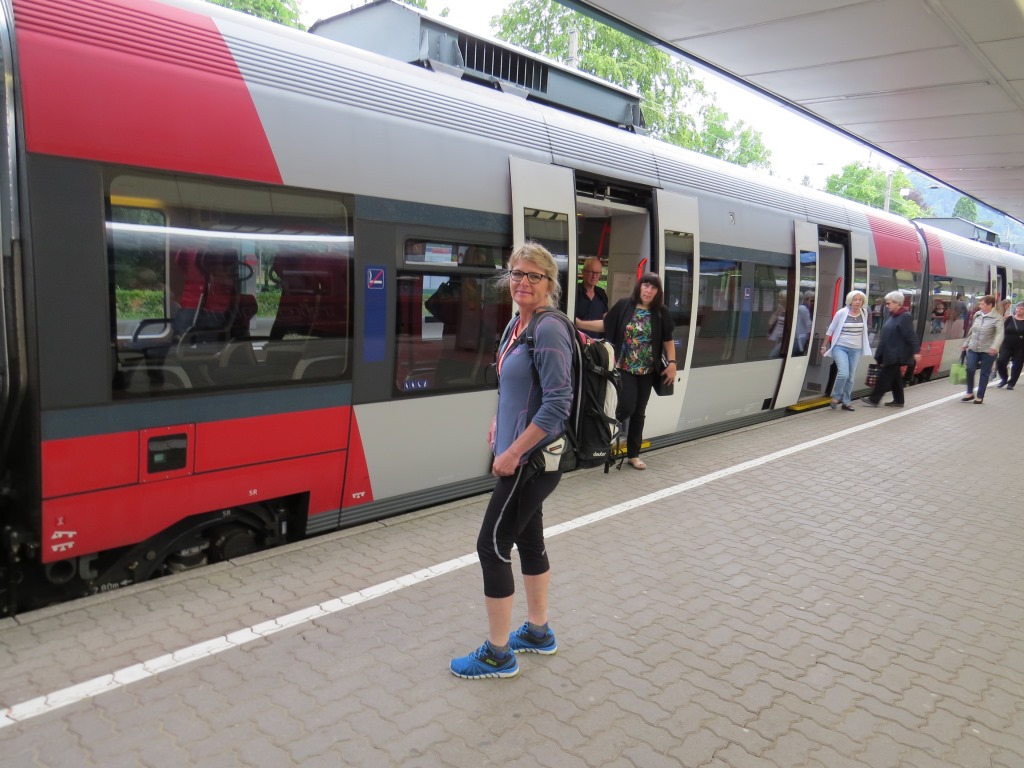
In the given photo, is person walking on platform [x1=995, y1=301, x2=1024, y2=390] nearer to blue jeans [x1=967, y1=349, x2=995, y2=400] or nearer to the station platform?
blue jeans [x1=967, y1=349, x2=995, y2=400]

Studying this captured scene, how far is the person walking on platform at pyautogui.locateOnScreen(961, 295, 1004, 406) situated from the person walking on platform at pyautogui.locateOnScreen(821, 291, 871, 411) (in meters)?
2.59

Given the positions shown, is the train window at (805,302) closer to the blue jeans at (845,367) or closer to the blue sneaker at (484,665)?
the blue jeans at (845,367)

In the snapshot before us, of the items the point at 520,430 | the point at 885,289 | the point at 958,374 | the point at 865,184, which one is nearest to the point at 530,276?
the point at 520,430

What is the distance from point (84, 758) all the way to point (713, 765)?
2250mm

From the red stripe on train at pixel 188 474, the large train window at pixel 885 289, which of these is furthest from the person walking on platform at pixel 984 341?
the red stripe on train at pixel 188 474

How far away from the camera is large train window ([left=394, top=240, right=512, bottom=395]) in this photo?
179 inches

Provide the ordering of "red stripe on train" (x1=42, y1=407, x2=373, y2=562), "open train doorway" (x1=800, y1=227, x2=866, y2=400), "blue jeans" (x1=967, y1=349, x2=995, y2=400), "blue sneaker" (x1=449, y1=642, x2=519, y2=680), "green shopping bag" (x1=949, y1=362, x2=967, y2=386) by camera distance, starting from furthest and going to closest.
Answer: "green shopping bag" (x1=949, y1=362, x2=967, y2=386) < "blue jeans" (x1=967, y1=349, x2=995, y2=400) < "open train doorway" (x1=800, y1=227, x2=866, y2=400) < "red stripe on train" (x1=42, y1=407, x2=373, y2=562) < "blue sneaker" (x1=449, y1=642, x2=519, y2=680)

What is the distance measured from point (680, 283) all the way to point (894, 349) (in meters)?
5.41

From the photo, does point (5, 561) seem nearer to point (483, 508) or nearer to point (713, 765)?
point (483, 508)

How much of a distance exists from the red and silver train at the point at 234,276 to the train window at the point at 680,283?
1322 millimetres

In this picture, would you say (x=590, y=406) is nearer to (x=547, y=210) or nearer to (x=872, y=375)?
(x=547, y=210)

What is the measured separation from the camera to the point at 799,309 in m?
9.22

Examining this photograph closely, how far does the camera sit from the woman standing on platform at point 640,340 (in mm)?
6348

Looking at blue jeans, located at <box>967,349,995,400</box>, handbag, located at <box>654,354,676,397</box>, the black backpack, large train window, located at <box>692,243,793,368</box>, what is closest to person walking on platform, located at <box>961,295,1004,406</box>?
blue jeans, located at <box>967,349,995,400</box>
